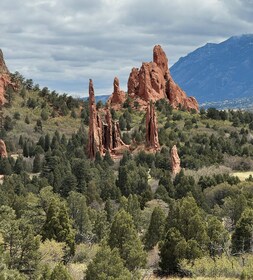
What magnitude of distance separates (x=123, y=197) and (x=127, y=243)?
21.8 metres

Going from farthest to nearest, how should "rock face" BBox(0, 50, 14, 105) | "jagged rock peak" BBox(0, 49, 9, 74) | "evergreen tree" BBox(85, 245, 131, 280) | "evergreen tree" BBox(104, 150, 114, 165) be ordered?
"jagged rock peak" BBox(0, 49, 9, 74), "rock face" BBox(0, 50, 14, 105), "evergreen tree" BBox(104, 150, 114, 165), "evergreen tree" BBox(85, 245, 131, 280)

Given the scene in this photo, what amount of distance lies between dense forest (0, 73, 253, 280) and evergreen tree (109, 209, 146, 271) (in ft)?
0.30

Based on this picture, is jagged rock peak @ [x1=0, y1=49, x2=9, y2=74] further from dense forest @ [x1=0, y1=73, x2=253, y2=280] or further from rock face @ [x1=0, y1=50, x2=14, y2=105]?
dense forest @ [x1=0, y1=73, x2=253, y2=280]

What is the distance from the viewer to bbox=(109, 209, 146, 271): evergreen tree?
46.0 metres

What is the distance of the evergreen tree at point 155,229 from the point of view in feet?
191

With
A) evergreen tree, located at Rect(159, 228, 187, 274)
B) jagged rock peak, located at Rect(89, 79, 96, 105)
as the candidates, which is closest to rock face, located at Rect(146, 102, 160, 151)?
jagged rock peak, located at Rect(89, 79, 96, 105)

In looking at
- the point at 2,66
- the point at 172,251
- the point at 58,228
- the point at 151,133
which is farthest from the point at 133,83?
the point at 172,251

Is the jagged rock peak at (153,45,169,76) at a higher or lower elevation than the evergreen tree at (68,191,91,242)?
higher

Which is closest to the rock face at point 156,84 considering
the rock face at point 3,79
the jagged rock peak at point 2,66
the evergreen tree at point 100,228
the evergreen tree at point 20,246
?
the rock face at point 3,79

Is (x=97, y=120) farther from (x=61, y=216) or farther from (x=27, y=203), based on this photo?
(x=61, y=216)

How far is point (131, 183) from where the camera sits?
289 ft

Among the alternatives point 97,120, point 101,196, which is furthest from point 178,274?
point 97,120

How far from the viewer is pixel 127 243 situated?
47281 millimetres

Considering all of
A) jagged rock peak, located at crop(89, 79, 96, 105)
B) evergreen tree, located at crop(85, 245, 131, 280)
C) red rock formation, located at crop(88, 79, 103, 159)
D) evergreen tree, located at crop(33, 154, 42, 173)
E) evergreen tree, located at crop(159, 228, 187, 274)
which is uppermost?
jagged rock peak, located at crop(89, 79, 96, 105)
